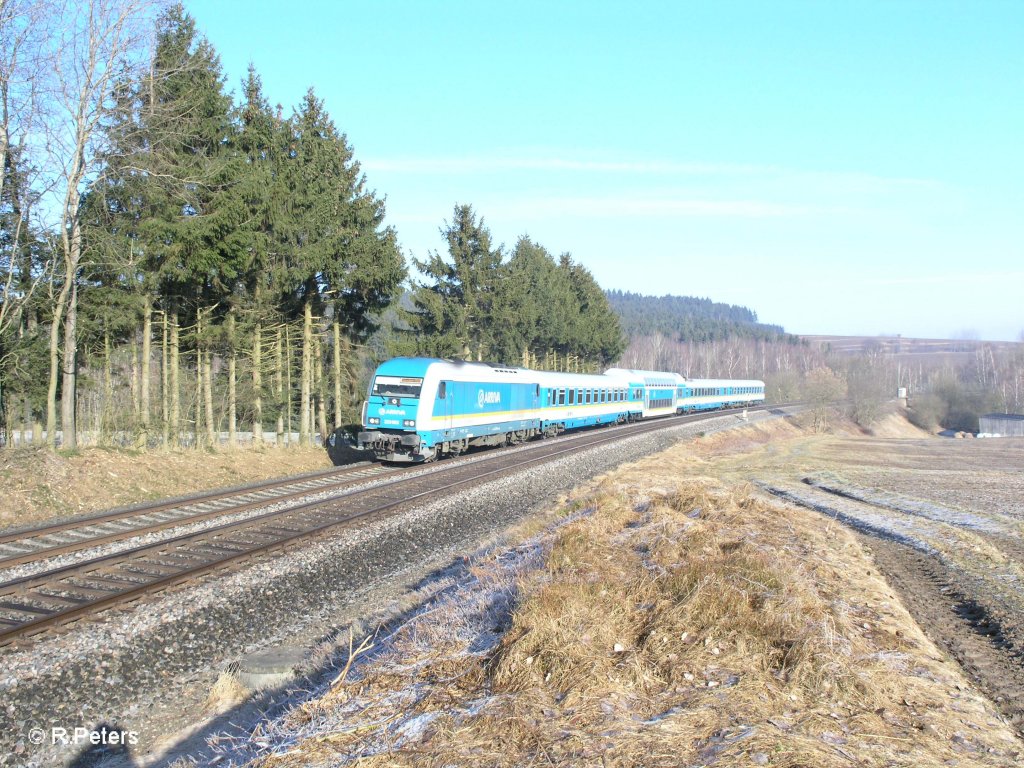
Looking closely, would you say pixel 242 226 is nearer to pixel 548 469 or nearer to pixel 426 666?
pixel 548 469

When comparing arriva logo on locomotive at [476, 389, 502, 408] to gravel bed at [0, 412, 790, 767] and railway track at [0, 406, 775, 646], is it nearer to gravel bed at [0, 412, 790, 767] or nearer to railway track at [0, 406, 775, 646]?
railway track at [0, 406, 775, 646]

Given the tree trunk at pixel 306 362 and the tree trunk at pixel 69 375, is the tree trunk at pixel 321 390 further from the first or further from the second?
the tree trunk at pixel 69 375

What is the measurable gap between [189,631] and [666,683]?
17.0 feet

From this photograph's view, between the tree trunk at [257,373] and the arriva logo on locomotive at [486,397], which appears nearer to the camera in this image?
the tree trunk at [257,373]

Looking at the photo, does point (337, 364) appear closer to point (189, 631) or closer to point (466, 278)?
point (466, 278)

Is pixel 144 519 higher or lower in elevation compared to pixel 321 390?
lower

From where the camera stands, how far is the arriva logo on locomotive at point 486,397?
25.5 meters

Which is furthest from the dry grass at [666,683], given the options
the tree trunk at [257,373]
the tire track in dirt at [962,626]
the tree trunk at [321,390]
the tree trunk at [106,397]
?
the tree trunk at [321,390]

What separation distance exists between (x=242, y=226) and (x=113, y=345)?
6.34 metres

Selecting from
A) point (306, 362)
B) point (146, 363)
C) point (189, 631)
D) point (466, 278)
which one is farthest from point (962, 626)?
point (466, 278)

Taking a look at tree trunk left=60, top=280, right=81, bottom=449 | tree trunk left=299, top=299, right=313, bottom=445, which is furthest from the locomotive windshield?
tree trunk left=60, top=280, right=81, bottom=449

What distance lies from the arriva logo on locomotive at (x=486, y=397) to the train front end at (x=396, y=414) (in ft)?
11.6

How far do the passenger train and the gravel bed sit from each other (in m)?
7.66

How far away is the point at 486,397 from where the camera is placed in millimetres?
26250
